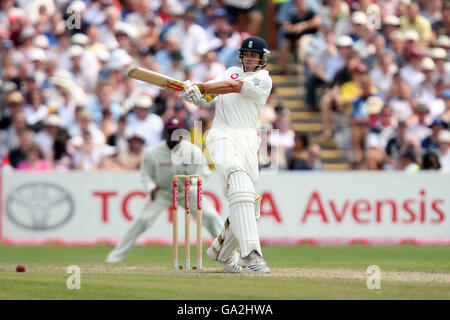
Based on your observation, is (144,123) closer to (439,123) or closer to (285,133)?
(285,133)

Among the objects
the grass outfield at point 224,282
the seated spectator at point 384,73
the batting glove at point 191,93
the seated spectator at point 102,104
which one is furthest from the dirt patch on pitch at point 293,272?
the seated spectator at point 384,73

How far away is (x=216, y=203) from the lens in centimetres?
1695

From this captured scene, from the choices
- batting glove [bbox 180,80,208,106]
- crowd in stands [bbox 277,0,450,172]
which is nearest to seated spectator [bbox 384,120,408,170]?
crowd in stands [bbox 277,0,450,172]

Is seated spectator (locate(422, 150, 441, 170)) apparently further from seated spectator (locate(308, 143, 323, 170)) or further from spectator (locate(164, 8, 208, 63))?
spectator (locate(164, 8, 208, 63))

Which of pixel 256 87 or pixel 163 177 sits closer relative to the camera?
pixel 256 87

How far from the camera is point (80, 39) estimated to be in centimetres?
1881

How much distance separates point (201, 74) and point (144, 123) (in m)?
1.61

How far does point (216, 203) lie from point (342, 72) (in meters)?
3.99

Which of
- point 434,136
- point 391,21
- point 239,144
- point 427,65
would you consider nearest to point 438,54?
point 427,65

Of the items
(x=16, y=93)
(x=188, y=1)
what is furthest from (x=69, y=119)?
(x=188, y=1)

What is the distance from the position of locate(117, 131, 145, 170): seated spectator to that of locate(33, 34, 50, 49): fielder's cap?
103 inches

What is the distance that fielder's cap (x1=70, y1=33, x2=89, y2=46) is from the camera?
18.8 metres

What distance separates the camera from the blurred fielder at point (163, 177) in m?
13.9

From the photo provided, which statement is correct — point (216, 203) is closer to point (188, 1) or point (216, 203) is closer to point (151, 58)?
point (151, 58)
